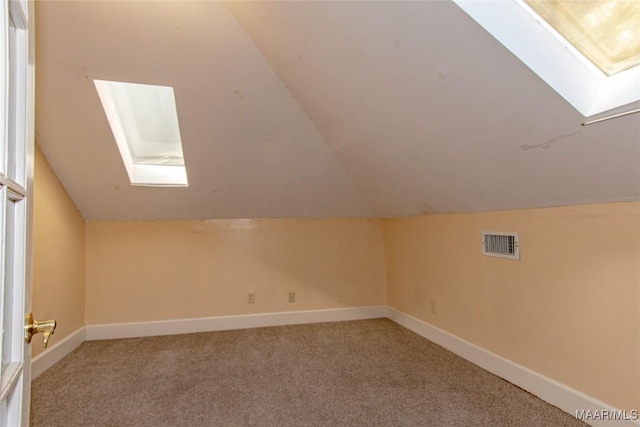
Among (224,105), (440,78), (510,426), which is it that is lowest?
(510,426)

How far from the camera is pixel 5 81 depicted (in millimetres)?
629

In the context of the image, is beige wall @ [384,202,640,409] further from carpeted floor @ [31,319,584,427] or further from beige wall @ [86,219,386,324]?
beige wall @ [86,219,386,324]

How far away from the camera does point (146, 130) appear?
2857 millimetres

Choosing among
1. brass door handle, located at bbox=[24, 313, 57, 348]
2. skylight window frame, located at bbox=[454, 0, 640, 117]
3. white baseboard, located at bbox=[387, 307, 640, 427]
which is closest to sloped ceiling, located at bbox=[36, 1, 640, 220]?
skylight window frame, located at bbox=[454, 0, 640, 117]

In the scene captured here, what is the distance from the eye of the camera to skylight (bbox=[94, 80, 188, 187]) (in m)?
2.54

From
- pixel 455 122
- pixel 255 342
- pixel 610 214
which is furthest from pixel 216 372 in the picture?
pixel 610 214

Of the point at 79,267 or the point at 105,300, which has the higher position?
the point at 79,267

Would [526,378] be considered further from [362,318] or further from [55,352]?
[55,352]

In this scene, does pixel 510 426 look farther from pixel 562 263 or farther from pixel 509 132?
pixel 509 132

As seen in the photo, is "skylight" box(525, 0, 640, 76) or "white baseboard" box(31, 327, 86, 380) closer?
"skylight" box(525, 0, 640, 76)

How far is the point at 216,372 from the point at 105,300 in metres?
1.65

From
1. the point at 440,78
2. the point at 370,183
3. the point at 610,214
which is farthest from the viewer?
the point at 370,183

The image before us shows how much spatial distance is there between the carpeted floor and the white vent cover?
81 cm

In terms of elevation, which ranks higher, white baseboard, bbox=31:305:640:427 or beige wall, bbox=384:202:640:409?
beige wall, bbox=384:202:640:409
